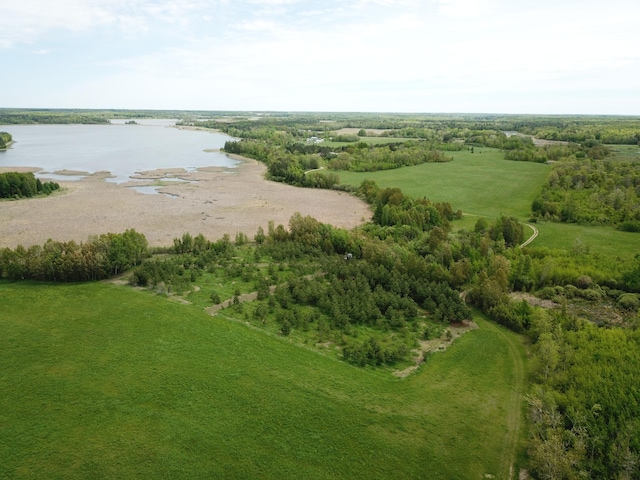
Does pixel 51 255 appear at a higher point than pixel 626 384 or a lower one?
higher

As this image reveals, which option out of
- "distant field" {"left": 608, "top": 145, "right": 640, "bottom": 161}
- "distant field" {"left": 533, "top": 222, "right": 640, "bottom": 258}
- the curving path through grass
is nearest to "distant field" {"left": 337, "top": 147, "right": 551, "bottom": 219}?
the curving path through grass

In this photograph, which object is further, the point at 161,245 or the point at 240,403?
the point at 161,245

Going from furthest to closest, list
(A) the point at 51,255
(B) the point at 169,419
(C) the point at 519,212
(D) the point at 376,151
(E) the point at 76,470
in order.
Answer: (D) the point at 376,151
(C) the point at 519,212
(A) the point at 51,255
(B) the point at 169,419
(E) the point at 76,470

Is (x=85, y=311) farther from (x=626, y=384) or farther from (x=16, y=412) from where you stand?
(x=626, y=384)

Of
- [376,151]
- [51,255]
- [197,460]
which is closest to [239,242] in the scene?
[51,255]

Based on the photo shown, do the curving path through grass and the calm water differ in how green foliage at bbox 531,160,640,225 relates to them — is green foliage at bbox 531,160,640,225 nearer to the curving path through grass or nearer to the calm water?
the curving path through grass

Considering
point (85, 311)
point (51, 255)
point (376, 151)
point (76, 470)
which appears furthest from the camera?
point (376, 151)

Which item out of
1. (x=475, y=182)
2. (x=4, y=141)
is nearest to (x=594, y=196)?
(x=475, y=182)
